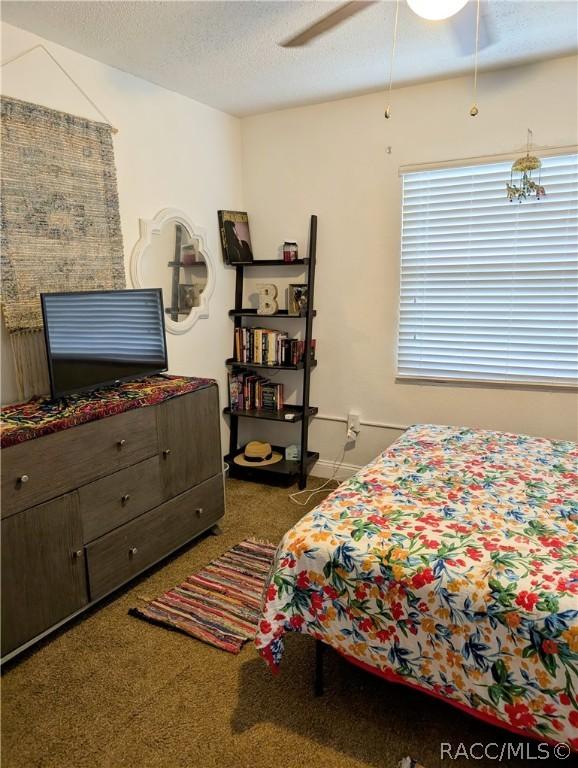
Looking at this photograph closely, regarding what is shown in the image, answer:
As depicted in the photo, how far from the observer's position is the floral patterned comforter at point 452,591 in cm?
135

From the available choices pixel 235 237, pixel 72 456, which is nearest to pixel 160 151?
pixel 235 237

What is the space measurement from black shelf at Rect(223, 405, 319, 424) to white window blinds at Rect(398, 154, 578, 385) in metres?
0.76

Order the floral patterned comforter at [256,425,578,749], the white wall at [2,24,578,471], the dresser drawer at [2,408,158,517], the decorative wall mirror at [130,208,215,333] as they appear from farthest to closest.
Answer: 1. the decorative wall mirror at [130,208,215,333]
2. the white wall at [2,24,578,471]
3. the dresser drawer at [2,408,158,517]
4. the floral patterned comforter at [256,425,578,749]

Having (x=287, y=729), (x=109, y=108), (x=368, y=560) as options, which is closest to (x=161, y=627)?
(x=287, y=729)

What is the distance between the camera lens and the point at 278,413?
364 cm

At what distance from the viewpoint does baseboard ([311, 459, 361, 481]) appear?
12.1ft

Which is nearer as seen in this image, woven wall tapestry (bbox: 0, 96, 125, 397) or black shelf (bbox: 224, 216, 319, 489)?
woven wall tapestry (bbox: 0, 96, 125, 397)

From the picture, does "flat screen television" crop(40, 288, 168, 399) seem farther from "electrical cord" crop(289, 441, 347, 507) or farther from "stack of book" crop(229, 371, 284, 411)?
"electrical cord" crop(289, 441, 347, 507)

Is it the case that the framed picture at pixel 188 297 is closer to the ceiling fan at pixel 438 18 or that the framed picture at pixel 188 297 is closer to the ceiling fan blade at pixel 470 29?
the ceiling fan at pixel 438 18

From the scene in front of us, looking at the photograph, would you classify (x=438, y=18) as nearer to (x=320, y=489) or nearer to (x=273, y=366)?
(x=273, y=366)

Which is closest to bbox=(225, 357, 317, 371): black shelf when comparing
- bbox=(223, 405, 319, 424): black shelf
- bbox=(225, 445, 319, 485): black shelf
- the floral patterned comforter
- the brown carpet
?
bbox=(223, 405, 319, 424): black shelf

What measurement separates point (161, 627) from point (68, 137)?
2.25m

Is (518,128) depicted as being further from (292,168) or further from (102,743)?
(102,743)

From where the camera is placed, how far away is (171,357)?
10.7 ft
